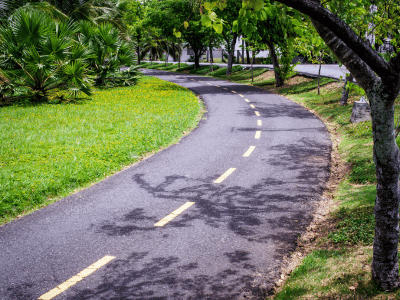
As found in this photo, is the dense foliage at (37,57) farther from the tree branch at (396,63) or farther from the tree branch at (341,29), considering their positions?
the tree branch at (396,63)

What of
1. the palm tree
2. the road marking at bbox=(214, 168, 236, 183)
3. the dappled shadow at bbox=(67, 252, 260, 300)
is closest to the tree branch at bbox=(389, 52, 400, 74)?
the dappled shadow at bbox=(67, 252, 260, 300)

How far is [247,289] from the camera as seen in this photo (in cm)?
417

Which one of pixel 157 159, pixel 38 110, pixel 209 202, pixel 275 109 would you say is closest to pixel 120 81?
pixel 38 110

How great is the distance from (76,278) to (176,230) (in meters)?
1.76

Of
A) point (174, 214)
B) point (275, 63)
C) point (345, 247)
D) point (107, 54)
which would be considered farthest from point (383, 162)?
point (107, 54)

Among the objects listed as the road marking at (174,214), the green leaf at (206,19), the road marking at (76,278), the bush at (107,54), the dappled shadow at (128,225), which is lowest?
the road marking at (76,278)

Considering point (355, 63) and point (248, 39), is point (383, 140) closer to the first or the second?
point (355, 63)

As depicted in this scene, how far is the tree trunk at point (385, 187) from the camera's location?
3.57 m

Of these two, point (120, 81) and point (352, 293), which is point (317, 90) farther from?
point (352, 293)

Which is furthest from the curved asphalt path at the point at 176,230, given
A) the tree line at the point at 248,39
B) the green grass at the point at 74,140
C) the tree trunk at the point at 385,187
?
the tree line at the point at 248,39

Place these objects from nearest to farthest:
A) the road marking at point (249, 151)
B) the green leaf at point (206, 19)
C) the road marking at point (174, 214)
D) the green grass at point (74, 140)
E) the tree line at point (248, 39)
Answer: the tree line at point (248, 39), the green leaf at point (206, 19), the road marking at point (174, 214), the green grass at point (74, 140), the road marking at point (249, 151)

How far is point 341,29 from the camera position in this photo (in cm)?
325

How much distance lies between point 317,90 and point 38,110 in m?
16.3

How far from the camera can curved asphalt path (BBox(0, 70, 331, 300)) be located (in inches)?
170
